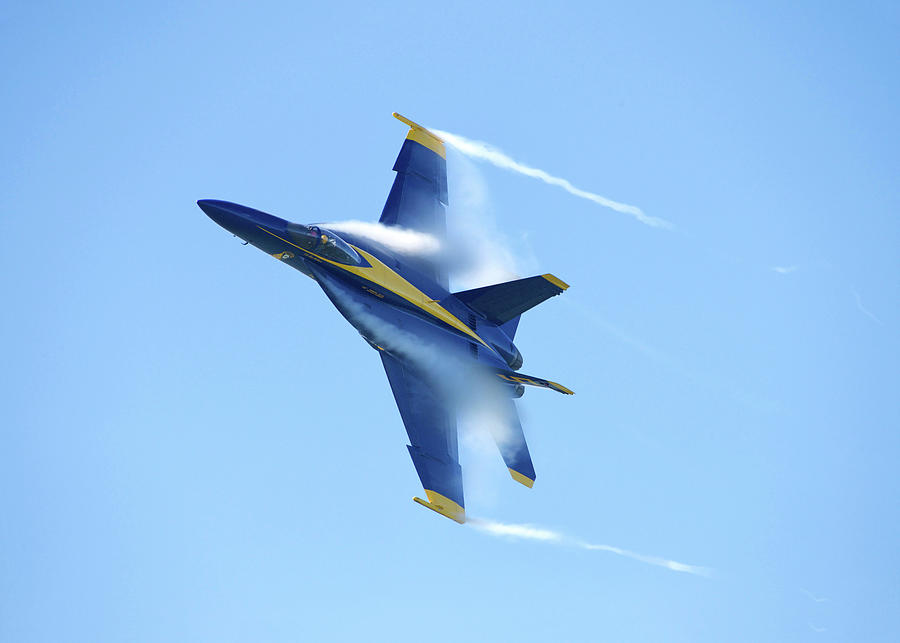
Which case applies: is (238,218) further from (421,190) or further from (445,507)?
(445,507)

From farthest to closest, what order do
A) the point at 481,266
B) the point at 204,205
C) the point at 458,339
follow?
the point at 481,266, the point at 458,339, the point at 204,205

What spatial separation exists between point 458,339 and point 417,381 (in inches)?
86.9

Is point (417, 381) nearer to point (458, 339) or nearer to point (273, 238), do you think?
point (458, 339)

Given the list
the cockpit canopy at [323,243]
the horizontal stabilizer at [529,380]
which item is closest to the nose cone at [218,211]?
the cockpit canopy at [323,243]

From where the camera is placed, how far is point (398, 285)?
3588cm

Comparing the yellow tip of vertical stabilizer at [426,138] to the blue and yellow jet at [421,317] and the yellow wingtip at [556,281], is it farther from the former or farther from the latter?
the yellow wingtip at [556,281]

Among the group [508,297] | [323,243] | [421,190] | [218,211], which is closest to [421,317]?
[508,297]

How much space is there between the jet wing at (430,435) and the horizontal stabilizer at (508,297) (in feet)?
11.7

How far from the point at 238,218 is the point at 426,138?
9816 millimetres

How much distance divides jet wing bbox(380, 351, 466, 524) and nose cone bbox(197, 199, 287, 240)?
21.2ft

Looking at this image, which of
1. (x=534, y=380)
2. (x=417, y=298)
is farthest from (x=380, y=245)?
(x=534, y=380)

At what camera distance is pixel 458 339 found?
36594 mm

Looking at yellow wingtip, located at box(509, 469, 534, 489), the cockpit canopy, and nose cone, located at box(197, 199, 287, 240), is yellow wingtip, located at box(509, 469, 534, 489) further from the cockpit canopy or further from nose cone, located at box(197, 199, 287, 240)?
nose cone, located at box(197, 199, 287, 240)

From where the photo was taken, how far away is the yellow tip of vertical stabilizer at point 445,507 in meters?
34.8
